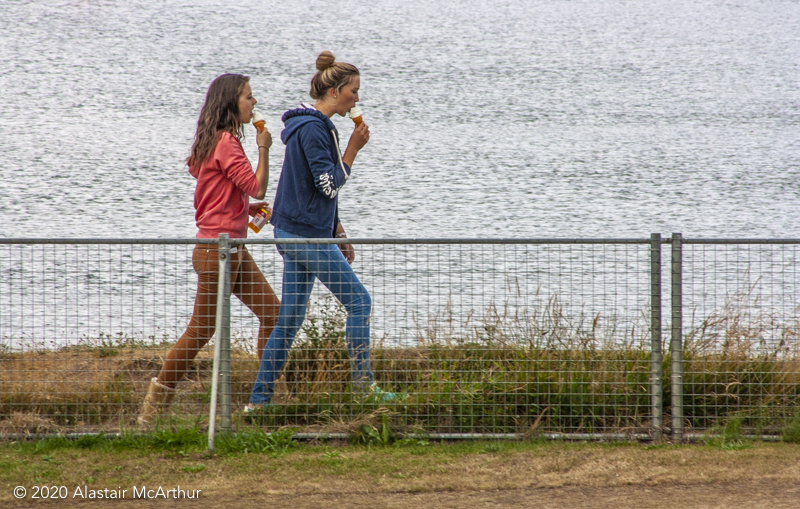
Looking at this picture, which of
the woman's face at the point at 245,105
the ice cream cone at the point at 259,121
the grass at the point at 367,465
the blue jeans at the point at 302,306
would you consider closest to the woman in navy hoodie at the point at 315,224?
the blue jeans at the point at 302,306

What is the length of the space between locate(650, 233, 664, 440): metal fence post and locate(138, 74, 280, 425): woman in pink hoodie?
181 cm

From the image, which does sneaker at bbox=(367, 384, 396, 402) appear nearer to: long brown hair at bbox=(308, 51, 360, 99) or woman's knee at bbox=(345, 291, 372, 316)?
woman's knee at bbox=(345, 291, 372, 316)

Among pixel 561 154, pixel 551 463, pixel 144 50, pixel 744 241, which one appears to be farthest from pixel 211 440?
pixel 144 50

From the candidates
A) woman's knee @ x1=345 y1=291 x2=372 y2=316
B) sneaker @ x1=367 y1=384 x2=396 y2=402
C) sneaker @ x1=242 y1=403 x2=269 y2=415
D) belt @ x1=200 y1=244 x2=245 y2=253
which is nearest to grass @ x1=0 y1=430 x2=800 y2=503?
sneaker @ x1=242 y1=403 x2=269 y2=415

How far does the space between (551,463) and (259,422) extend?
4.52ft

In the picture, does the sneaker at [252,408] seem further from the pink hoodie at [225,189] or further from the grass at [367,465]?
the pink hoodie at [225,189]

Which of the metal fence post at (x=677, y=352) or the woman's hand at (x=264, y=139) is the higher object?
the woman's hand at (x=264, y=139)

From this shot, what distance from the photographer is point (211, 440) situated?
3334 mm

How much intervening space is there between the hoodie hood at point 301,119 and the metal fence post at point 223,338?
1.92ft

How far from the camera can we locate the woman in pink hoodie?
3557 millimetres

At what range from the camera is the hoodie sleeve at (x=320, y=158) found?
349cm

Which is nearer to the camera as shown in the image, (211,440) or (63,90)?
(211,440)

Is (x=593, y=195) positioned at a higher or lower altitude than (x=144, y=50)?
lower

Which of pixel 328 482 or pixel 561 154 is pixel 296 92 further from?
pixel 328 482
